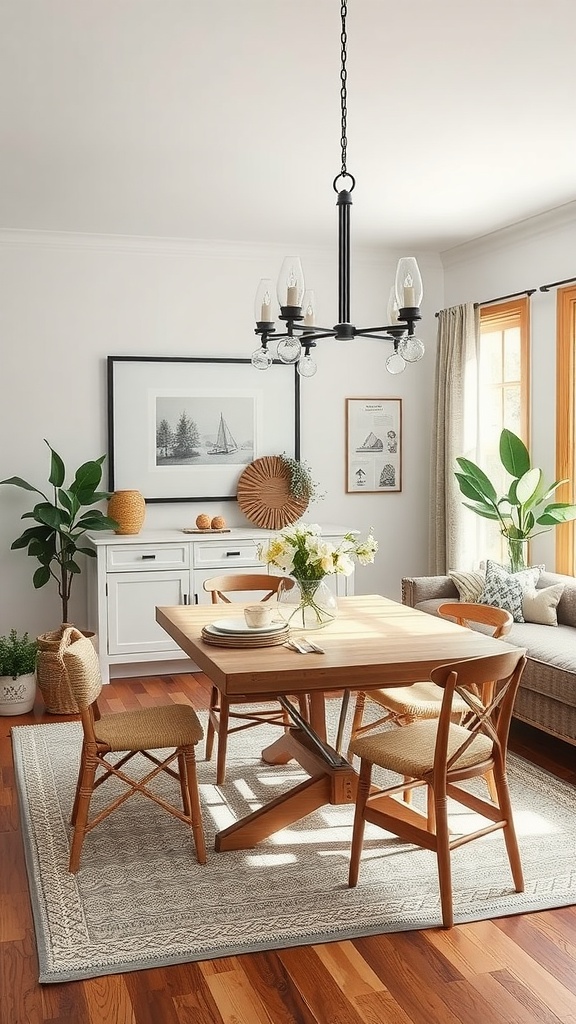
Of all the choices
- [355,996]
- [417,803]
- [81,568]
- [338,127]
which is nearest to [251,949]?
[355,996]

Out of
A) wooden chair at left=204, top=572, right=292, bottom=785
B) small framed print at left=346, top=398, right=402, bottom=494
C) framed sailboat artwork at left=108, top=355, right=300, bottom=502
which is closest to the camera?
wooden chair at left=204, top=572, right=292, bottom=785

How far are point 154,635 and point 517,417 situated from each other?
106 inches

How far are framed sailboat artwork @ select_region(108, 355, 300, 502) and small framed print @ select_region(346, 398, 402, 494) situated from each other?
44cm

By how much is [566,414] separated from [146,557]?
105 inches

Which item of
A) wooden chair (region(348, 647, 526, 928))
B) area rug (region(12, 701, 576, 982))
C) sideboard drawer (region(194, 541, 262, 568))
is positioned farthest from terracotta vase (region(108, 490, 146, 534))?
wooden chair (region(348, 647, 526, 928))

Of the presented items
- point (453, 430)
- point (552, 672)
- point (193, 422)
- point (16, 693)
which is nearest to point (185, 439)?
point (193, 422)

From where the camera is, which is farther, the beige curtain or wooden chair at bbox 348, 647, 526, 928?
the beige curtain

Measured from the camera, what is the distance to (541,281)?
578 centimetres

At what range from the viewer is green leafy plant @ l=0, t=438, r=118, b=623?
562 cm

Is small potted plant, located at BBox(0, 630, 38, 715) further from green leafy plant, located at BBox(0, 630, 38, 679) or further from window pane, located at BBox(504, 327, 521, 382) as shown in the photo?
window pane, located at BBox(504, 327, 521, 382)

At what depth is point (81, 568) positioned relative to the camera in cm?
633

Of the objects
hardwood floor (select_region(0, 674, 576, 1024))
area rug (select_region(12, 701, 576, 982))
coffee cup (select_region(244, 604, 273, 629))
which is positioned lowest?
hardwood floor (select_region(0, 674, 576, 1024))

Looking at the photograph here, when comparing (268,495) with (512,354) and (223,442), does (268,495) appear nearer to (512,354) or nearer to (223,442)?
(223,442)

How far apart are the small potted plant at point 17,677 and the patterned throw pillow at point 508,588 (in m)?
2.54
